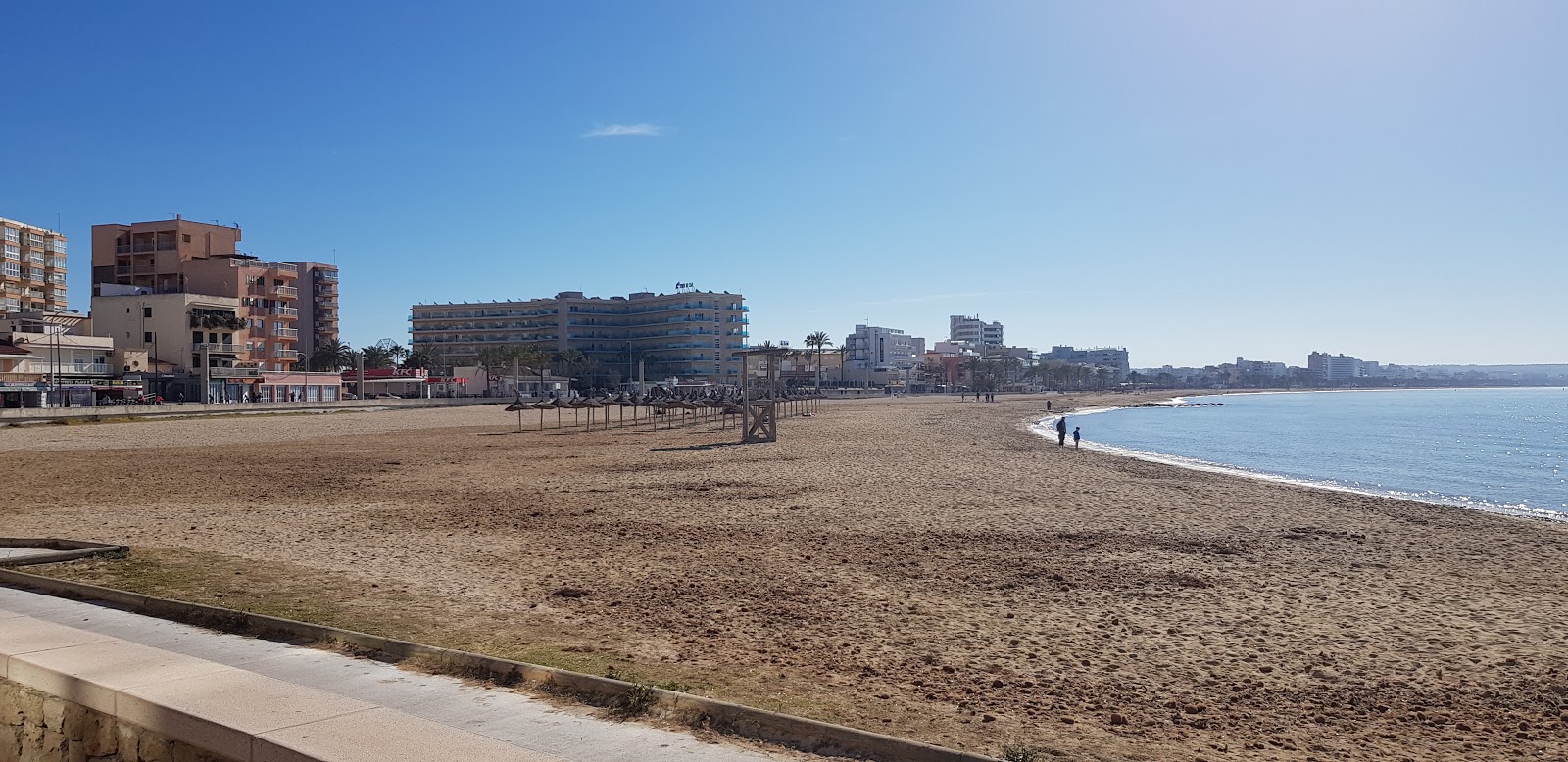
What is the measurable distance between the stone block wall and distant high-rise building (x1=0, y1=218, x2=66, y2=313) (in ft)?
315

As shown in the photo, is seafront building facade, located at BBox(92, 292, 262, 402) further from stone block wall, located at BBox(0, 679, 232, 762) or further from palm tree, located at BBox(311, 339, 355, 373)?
stone block wall, located at BBox(0, 679, 232, 762)

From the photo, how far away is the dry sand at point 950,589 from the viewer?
7.18 m

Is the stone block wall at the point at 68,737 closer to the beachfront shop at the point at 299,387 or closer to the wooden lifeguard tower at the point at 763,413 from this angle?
the wooden lifeguard tower at the point at 763,413

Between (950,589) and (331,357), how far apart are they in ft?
357

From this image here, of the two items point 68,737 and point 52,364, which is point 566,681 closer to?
point 68,737

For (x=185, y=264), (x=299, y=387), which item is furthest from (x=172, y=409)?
(x=185, y=264)

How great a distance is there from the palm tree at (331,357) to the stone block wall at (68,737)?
108944 millimetres

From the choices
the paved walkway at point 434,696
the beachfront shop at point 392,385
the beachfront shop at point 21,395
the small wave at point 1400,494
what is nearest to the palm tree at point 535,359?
the beachfront shop at point 392,385

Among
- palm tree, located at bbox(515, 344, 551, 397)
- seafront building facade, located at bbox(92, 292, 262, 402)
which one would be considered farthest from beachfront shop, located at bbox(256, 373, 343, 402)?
palm tree, located at bbox(515, 344, 551, 397)

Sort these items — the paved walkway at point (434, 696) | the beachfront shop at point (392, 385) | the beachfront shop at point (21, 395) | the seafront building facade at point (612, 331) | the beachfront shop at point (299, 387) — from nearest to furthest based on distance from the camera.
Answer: the paved walkway at point (434, 696), the beachfront shop at point (21, 395), the beachfront shop at point (299, 387), the beachfront shop at point (392, 385), the seafront building facade at point (612, 331)

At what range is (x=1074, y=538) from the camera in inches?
623

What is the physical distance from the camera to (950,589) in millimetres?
11781

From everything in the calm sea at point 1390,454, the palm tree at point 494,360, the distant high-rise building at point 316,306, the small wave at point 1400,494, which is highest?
the distant high-rise building at point 316,306

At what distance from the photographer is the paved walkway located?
17.4 feet
